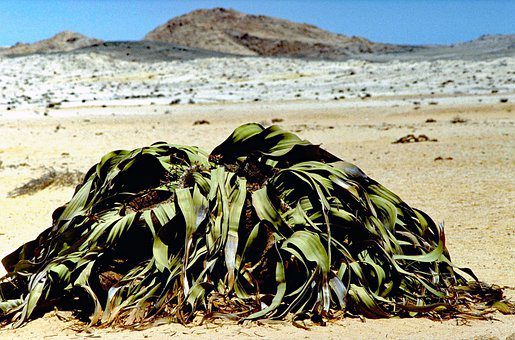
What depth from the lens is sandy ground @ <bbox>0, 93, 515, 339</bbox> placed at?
278 centimetres

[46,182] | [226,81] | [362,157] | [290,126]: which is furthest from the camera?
[226,81]

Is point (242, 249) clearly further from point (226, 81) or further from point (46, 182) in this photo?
point (226, 81)

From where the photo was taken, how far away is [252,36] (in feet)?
183

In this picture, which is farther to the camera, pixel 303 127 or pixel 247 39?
pixel 247 39

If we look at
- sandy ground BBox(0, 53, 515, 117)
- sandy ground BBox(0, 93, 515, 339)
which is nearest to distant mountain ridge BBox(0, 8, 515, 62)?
sandy ground BBox(0, 53, 515, 117)

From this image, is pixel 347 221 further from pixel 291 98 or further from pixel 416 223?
pixel 291 98

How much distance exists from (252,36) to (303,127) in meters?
44.4

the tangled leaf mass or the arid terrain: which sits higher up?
the tangled leaf mass

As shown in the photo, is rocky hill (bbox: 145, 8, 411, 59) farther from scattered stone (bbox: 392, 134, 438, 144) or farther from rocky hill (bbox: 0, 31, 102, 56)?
scattered stone (bbox: 392, 134, 438, 144)

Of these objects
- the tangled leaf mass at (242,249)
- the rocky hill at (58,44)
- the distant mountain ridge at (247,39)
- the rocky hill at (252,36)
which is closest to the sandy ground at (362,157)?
the tangled leaf mass at (242,249)

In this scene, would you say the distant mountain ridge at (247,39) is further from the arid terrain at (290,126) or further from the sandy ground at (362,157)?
the sandy ground at (362,157)

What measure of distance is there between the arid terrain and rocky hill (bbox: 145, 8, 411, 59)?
16.3 meters

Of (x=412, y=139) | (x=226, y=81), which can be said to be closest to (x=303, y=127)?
(x=412, y=139)

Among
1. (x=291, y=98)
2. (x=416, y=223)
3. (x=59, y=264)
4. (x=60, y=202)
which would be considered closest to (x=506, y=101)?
(x=291, y=98)
